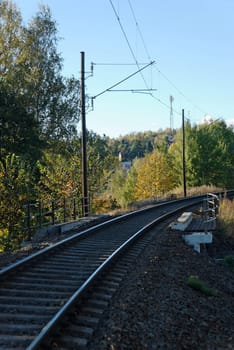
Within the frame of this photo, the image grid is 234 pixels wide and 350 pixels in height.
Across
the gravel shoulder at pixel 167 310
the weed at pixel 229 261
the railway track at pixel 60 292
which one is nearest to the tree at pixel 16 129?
the railway track at pixel 60 292

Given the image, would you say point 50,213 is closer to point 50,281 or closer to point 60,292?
point 50,281

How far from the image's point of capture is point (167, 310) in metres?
7.38

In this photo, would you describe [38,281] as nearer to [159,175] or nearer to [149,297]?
[149,297]

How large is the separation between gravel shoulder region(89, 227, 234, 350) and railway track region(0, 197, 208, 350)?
0.93ft

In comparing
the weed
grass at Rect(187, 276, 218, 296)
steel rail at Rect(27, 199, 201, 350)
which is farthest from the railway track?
the weed

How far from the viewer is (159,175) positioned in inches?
2992

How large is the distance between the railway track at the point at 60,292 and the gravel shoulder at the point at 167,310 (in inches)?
11.2

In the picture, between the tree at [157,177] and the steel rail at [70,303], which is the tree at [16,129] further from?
the tree at [157,177]

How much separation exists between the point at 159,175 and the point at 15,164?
51730 millimetres

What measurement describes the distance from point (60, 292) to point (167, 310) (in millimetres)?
1826

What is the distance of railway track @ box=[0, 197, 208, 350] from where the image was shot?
5652 millimetres

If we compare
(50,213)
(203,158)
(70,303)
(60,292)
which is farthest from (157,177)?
(70,303)

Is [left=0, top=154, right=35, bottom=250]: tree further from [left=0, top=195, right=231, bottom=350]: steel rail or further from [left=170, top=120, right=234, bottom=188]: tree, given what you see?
[left=170, top=120, right=234, bottom=188]: tree

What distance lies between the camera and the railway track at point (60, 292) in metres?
5.65
